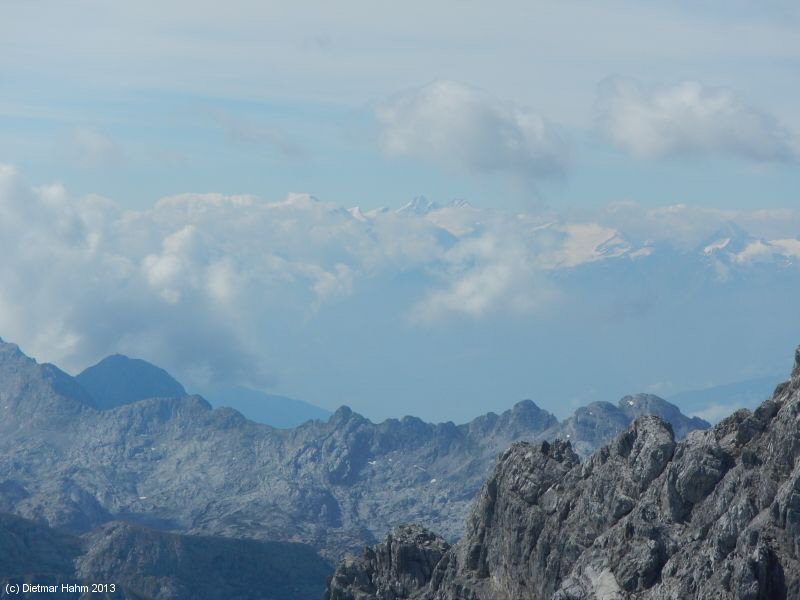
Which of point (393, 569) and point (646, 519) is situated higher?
point (393, 569)

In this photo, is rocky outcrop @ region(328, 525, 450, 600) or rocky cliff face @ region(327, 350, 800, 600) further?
rocky outcrop @ region(328, 525, 450, 600)

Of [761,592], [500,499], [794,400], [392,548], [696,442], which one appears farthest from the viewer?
[392,548]

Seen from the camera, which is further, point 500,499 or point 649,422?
point 500,499

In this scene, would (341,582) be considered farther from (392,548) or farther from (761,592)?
(761,592)

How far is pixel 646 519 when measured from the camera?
366 ft

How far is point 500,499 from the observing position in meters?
138

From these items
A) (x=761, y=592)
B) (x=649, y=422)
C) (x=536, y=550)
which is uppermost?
(x=649, y=422)

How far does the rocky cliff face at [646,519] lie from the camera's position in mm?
98000

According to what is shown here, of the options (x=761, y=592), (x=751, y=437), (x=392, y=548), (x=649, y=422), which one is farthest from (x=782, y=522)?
(x=392, y=548)

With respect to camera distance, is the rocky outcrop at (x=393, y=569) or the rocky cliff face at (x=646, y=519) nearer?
the rocky cliff face at (x=646, y=519)

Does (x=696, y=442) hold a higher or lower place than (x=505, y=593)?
higher

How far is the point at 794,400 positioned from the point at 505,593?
3730 centimetres

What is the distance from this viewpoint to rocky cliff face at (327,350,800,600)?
98000mm

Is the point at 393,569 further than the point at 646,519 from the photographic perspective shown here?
Yes
